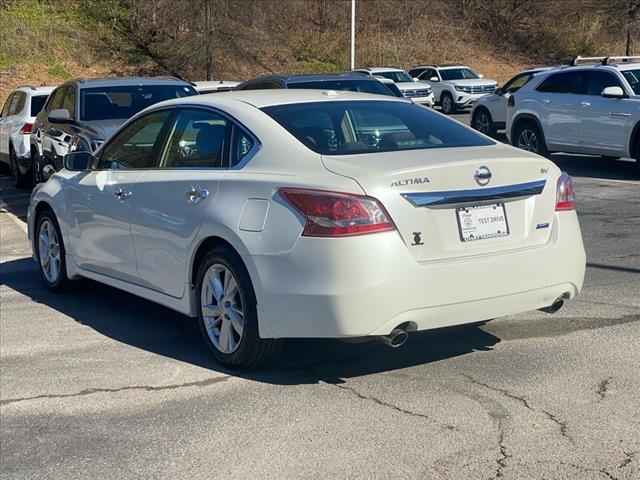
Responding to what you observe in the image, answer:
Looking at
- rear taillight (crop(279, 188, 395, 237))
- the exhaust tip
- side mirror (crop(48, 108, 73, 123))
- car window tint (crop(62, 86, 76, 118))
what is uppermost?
car window tint (crop(62, 86, 76, 118))

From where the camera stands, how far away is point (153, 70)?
4394 centimetres

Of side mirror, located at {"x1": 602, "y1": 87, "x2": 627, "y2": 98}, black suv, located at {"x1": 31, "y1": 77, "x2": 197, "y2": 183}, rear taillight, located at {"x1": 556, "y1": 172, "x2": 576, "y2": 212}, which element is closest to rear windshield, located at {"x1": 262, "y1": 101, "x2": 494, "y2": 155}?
rear taillight, located at {"x1": 556, "y1": 172, "x2": 576, "y2": 212}

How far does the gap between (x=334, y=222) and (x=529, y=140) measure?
1323 cm

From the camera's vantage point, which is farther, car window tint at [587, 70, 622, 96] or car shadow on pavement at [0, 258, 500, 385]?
car window tint at [587, 70, 622, 96]

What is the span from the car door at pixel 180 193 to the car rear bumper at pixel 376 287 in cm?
83

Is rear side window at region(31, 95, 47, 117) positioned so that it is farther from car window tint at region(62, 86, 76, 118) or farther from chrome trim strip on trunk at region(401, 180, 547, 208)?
chrome trim strip on trunk at region(401, 180, 547, 208)

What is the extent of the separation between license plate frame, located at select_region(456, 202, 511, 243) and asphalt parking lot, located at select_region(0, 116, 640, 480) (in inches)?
31.4

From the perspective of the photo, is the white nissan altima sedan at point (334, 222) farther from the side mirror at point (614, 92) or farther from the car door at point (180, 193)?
the side mirror at point (614, 92)

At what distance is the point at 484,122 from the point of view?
23797mm

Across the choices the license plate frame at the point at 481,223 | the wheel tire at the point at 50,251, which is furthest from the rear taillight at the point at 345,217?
the wheel tire at the point at 50,251

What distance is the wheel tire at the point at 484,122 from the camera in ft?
77.3

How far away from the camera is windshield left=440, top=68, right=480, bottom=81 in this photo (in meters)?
38.5

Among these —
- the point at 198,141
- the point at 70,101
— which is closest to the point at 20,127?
the point at 70,101

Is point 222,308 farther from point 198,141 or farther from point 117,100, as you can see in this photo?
point 117,100
